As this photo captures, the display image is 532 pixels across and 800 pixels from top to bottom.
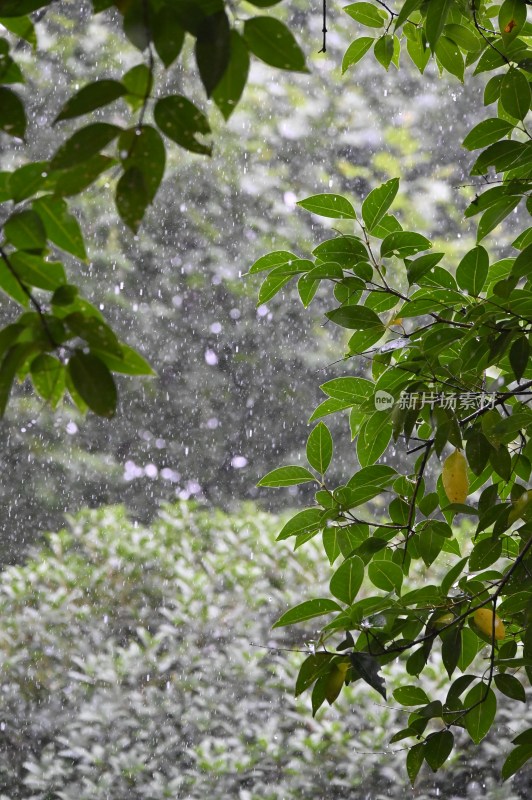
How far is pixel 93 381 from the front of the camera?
295mm

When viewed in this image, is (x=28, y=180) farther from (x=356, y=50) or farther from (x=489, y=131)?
(x=356, y=50)

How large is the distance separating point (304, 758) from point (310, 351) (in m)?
1.52

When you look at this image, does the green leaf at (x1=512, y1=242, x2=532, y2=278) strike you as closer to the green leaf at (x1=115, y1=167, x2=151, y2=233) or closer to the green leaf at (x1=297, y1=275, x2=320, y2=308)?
the green leaf at (x1=297, y1=275, x2=320, y2=308)

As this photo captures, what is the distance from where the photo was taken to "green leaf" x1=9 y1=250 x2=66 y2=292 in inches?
12.1

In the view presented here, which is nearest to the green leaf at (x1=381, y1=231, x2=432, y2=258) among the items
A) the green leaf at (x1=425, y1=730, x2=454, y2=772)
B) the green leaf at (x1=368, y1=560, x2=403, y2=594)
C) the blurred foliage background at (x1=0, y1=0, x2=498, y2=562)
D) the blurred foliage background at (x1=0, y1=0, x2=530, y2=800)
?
the green leaf at (x1=368, y1=560, x2=403, y2=594)

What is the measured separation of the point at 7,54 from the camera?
30 centimetres

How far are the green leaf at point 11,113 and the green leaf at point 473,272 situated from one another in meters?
0.41

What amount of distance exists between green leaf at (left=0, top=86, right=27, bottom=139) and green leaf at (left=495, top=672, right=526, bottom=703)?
482 millimetres

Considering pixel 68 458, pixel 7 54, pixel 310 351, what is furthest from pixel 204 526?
pixel 7 54

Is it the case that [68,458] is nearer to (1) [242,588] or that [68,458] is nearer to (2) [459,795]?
(1) [242,588]

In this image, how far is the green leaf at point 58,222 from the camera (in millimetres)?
311

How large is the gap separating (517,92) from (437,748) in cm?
47

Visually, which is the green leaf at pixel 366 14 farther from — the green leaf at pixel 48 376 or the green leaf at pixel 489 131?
the green leaf at pixel 48 376

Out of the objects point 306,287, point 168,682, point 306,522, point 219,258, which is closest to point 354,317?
point 306,287
